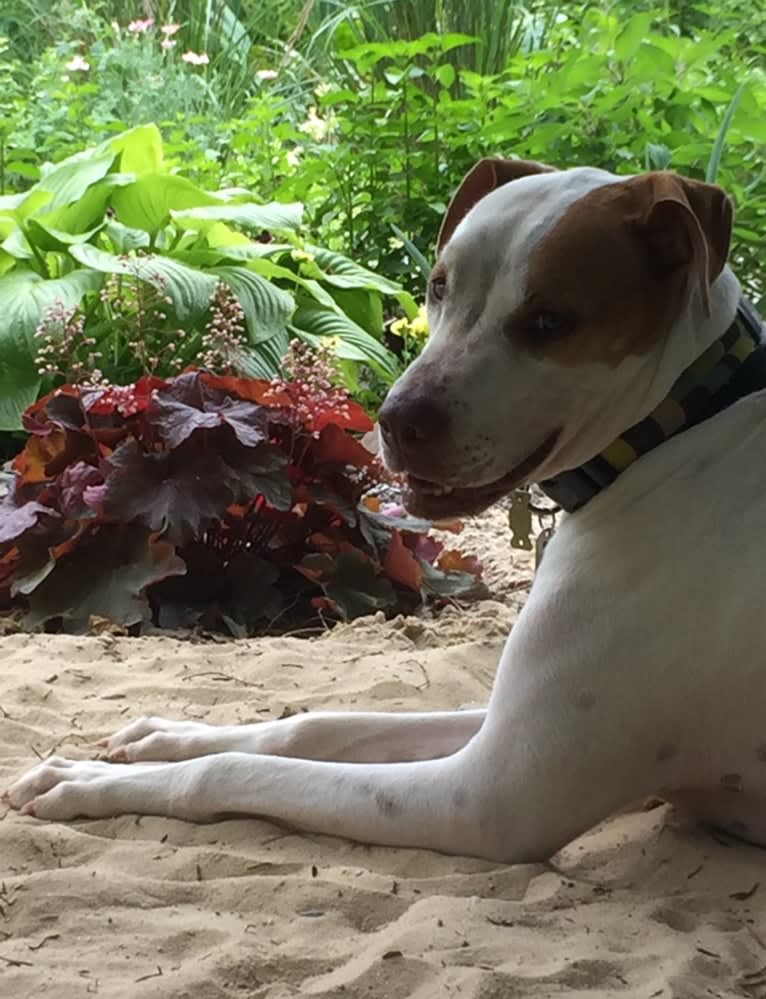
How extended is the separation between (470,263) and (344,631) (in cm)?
189

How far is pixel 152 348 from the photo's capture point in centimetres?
585

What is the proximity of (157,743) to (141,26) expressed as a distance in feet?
25.1

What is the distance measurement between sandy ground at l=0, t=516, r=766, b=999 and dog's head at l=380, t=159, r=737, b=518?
640 mm

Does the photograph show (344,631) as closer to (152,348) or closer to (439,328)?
(439,328)

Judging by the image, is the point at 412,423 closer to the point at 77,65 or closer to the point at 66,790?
the point at 66,790

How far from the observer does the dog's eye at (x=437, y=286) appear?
2256 millimetres

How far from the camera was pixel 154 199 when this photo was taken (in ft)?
20.0

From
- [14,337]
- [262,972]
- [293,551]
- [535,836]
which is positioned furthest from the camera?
[14,337]

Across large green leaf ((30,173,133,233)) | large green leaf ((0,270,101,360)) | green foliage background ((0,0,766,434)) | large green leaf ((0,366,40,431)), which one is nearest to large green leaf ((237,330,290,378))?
green foliage background ((0,0,766,434))


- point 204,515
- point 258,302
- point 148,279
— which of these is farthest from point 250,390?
point 258,302

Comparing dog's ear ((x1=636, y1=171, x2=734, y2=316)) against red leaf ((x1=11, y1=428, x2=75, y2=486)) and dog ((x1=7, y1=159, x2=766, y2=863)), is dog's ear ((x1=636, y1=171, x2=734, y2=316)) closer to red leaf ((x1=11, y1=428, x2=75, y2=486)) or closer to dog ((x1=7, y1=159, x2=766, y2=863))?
dog ((x1=7, y1=159, x2=766, y2=863))

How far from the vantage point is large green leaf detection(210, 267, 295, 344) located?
224 inches

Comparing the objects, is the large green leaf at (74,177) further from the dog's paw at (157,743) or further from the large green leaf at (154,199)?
the dog's paw at (157,743)

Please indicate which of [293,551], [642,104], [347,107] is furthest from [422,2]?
[293,551]
